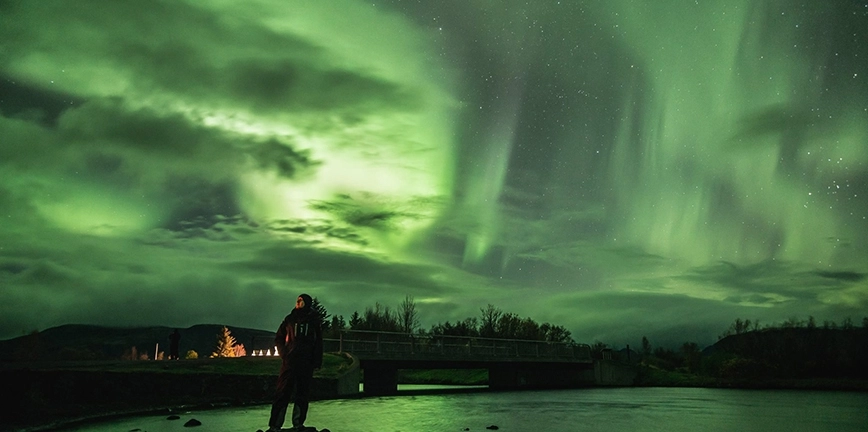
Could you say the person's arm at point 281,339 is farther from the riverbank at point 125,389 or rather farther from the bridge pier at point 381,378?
the bridge pier at point 381,378

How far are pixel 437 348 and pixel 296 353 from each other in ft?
167

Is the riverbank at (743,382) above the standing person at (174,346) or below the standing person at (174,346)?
below

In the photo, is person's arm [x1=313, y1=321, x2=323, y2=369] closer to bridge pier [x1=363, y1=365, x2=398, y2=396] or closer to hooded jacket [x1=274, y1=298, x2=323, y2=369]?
hooded jacket [x1=274, y1=298, x2=323, y2=369]

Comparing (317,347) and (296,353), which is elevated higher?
(317,347)

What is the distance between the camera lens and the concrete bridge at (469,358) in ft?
191

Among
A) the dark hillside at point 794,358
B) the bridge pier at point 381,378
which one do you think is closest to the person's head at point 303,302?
the bridge pier at point 381,378

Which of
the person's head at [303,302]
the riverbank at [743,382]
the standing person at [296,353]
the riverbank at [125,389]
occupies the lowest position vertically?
the riverbank at [743,382]

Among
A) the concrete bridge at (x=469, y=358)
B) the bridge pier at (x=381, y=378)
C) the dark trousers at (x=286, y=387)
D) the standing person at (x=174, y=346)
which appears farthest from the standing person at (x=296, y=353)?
the bridge pier at (x=381, y=378)

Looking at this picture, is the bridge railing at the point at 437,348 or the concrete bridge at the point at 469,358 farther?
the concrete bridge at the point at 469,358

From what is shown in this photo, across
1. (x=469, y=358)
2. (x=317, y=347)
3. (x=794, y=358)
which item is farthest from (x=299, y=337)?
(x=794, y=358)

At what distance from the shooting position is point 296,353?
1570cm

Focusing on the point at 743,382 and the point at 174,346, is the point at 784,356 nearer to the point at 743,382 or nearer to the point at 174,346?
the point at 743,382

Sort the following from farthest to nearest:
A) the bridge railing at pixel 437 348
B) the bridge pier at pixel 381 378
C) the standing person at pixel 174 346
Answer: the bridge pier at pixel 381 378 < the bridge railing at pixel 437 348 < the standing person at pixel 174 346

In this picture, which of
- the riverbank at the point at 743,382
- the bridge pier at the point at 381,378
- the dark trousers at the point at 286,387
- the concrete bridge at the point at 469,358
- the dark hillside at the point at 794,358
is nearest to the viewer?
the dark trousers at the point at 286,387
